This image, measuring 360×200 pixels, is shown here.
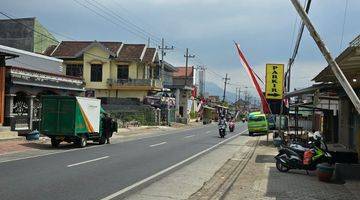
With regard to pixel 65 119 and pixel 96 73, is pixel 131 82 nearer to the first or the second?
pixel 96 73

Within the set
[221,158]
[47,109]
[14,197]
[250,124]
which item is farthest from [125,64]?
[14,197]

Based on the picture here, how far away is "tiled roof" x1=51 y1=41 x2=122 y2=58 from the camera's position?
2712 inches

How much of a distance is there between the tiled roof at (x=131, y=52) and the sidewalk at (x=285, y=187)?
52.3 m

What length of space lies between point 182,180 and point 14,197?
549 cm

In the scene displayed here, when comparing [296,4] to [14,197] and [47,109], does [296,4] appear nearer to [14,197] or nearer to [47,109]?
[14,197]

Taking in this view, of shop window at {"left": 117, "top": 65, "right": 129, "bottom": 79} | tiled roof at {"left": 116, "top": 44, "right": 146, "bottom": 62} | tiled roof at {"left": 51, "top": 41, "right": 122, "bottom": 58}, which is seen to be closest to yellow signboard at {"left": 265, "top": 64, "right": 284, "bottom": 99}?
tiled roof at {"left": 116, "top": 44, "right": 146, "bottom": 62}

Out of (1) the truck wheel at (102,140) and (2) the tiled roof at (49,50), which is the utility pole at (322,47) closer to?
(1) the truck wheel at (102,140)

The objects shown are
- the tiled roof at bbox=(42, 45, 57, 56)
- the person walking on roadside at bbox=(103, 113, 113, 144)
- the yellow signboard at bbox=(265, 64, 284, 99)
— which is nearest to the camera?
the yellow signboard at bbox=(265, 64, 284, 99)

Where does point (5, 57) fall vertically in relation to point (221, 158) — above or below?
above

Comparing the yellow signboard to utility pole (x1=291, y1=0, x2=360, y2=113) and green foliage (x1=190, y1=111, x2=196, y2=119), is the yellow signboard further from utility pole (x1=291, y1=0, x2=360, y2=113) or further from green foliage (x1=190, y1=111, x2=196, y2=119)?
green foliage (x1=190, y1=111, x2=196, y2=119)

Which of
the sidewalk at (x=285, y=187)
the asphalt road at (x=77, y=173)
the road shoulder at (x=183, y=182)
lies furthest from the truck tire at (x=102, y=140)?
the sidewalk at (x=285, y=187)

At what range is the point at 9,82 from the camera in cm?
3209

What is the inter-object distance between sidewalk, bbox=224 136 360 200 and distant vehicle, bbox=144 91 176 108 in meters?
53.1

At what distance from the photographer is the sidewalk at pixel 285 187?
482 inches
